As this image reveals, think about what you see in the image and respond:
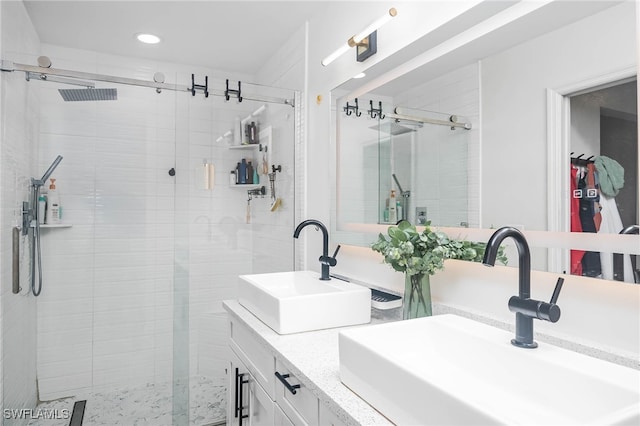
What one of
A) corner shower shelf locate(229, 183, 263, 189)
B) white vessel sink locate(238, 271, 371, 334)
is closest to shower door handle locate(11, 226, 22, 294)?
corner shower shelf locate(229, 183, 263, 189)

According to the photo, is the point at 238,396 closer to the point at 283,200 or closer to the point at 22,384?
the point at 283,200

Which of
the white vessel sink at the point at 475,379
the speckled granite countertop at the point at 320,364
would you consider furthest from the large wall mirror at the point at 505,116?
the speckled granite countertop at the point at 320,364

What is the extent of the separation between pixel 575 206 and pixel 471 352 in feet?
1.54

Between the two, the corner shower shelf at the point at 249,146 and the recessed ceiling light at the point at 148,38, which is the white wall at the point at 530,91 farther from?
the recessed ceiling light at the point at 148,38

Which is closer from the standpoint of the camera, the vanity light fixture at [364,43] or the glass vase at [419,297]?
the glass vase at [419,297]

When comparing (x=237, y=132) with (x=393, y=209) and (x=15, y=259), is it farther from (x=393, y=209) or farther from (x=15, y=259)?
(x=15, y=259)

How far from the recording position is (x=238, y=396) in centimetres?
168

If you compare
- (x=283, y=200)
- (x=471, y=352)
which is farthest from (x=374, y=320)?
(x=283, y=200)

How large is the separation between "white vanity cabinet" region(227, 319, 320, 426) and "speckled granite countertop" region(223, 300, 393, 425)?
0.05 m

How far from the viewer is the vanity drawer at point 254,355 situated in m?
1.38

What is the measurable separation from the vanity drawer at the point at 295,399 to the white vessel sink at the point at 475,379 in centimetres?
15

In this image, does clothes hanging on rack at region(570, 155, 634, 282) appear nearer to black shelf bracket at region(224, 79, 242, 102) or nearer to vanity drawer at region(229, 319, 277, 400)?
vanity drawer at region(229, 319, 277, 400)

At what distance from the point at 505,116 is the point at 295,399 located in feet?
3.48

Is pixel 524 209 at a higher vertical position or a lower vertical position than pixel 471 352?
higher
